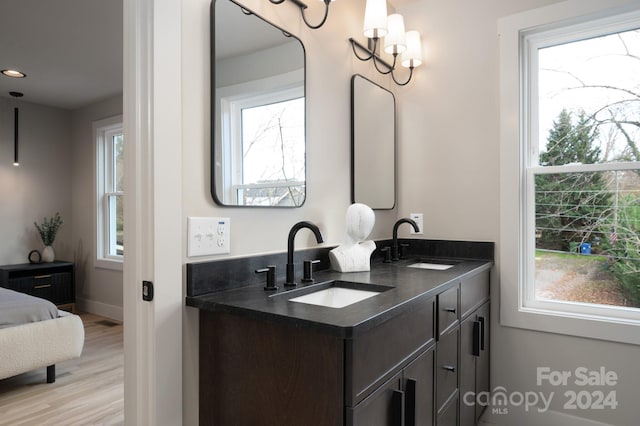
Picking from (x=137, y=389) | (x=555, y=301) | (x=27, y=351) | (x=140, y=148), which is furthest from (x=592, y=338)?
(x=27, y=351)

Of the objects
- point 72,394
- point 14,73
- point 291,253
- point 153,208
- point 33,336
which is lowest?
point 72,394

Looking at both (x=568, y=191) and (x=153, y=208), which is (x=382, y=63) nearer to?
(x=568, y=191)

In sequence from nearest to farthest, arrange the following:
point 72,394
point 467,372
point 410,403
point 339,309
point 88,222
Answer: point 339,309 < point 410,403 < point 467,372 < point 72,394 < point 88,222

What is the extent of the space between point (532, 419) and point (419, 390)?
1271 millimetres

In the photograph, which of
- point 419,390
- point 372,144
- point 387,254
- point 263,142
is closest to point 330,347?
point 419,390

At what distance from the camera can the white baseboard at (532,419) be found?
6.51 feet

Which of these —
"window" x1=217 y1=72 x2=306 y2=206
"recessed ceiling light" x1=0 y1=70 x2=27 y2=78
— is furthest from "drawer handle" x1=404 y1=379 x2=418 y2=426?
"recessed ceiling light" x1=0 y1=70 x2=27 y2=78

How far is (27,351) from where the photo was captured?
2.57 meters

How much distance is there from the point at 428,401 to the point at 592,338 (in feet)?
3.78

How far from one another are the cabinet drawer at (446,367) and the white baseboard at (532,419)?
81 cm

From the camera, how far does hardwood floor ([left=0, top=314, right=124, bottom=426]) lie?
2299mm

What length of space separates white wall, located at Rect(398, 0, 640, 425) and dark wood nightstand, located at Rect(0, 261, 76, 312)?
3.95m

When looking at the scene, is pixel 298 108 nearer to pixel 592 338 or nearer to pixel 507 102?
pixel 507 102

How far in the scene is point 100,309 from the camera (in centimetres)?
453
